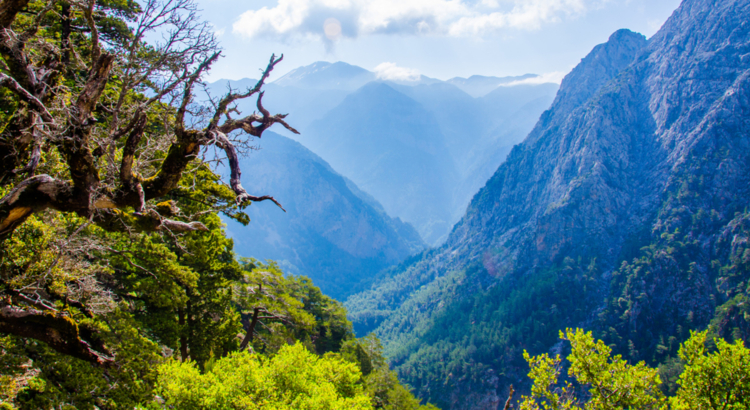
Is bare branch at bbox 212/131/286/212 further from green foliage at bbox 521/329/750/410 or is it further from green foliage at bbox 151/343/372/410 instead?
green foliage at bbox 521/329/750/410

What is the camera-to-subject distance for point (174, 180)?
275 inches

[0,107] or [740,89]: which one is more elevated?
[740,89]

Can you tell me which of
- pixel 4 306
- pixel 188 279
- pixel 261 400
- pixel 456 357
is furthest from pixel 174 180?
pixel 456 357

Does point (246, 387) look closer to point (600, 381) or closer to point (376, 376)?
point (600, 381)

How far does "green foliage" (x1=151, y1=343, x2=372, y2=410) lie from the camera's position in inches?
504

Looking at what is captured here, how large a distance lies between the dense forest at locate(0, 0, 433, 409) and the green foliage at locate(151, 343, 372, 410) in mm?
63

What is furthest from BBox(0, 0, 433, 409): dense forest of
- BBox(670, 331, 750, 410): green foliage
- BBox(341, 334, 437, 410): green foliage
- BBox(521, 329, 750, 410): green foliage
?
BBox(341, 334, 437, 410): green foliage

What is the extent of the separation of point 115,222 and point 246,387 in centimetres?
899

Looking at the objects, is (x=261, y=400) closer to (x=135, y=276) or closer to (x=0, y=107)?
(x=135, y=276)

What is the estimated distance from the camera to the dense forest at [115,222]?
6043 mm

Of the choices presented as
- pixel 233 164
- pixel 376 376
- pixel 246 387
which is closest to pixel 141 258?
pixel 246 387

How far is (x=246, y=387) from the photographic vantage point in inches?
528

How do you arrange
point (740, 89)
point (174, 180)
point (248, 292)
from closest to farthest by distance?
point (174, 180)
point (248, 292)
point (740, 89)

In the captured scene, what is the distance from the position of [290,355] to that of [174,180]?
37.9ft
